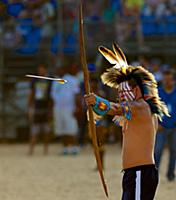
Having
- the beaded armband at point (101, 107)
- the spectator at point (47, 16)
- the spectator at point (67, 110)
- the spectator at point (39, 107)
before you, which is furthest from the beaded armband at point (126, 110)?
the spectator at point (47, 16)

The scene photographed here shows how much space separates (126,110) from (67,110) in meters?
11.0

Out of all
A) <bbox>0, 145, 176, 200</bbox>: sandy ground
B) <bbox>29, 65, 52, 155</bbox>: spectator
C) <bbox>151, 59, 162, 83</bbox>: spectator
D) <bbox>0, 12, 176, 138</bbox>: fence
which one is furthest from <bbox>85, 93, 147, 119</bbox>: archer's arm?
<bbox>0, 12, 176, 138</bbox>: fence

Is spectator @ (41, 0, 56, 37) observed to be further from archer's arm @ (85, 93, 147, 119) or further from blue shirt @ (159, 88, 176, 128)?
archer's arm @ (85, 93, 147, 119)

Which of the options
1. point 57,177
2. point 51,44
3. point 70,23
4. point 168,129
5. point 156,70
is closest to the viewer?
point 168,129

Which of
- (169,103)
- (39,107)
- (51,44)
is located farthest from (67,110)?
(169,103)

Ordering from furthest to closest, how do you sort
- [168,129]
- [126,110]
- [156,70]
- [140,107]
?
[156,70] < [168,129] < [140,107] < [126,110]

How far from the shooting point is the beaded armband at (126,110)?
6.32 m

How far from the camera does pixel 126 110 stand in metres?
6.34

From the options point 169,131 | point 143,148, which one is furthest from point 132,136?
point 169,131

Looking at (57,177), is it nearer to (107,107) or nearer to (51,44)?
(107,107)

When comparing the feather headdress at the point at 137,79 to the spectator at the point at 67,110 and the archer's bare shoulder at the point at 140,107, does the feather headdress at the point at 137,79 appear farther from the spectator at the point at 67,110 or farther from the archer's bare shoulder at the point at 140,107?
the spectator at the point at 67,110

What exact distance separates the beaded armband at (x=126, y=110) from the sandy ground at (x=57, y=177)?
395 cm

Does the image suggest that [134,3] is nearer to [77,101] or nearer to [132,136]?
[77,101]

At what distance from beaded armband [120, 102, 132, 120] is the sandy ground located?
395cm
